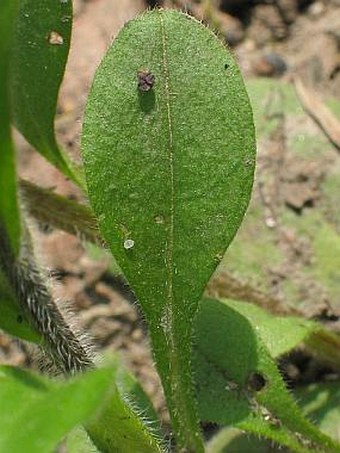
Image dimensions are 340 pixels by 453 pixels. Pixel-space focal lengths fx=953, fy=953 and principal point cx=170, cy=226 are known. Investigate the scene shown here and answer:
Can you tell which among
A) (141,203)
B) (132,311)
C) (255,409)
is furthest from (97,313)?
(141,203)

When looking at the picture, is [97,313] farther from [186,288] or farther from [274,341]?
[186,288]

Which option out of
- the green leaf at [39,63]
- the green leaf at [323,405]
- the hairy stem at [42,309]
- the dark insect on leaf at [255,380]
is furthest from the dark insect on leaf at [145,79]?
the green leaf at [323,405]

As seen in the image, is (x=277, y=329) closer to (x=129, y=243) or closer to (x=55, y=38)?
(x=129, y=243)

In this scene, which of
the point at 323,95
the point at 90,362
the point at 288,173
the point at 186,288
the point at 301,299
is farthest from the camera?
the point at 323,95

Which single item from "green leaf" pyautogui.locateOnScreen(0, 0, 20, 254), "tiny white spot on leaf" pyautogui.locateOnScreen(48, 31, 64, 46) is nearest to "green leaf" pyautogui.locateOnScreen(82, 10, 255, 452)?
"tiny white spot on leaf" pyautogui.locateOnScreen(48, 31, 64, 46)

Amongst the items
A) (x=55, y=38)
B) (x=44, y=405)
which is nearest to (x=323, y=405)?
(x=55, y=38)

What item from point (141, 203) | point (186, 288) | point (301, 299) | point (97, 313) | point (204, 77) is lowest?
point (97, 313)

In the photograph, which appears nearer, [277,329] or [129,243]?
[129,243]
